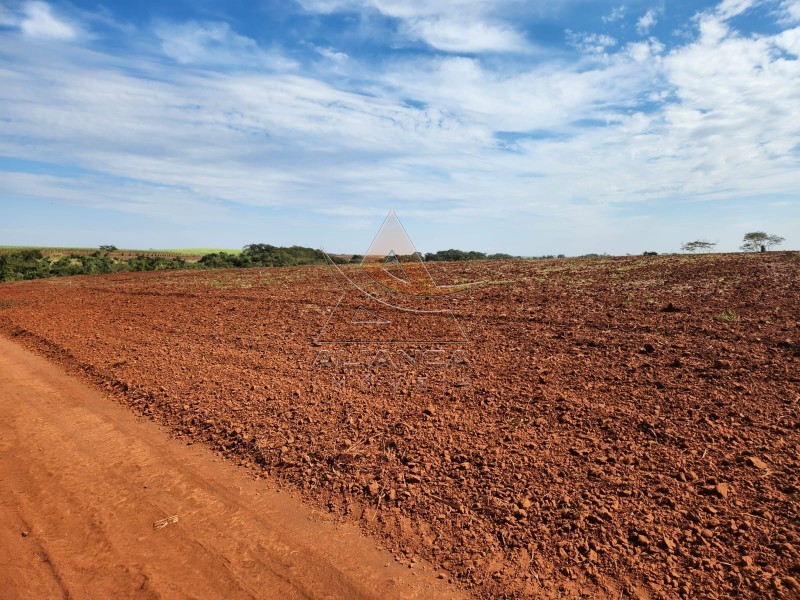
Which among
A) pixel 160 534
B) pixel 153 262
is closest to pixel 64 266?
pixel 153 262

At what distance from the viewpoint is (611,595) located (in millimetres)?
2955

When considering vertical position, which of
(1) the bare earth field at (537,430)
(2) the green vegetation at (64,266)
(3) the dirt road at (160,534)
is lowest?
(3) the dirt road at (160,534)

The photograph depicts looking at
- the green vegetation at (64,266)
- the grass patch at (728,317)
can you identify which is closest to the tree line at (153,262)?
the green vegetation at (64,266)

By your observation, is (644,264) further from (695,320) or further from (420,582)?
(420,582)

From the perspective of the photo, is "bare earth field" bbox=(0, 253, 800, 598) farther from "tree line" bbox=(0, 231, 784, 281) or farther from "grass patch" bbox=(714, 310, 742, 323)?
"tree line" bbox=(0, 231, 784, 281)

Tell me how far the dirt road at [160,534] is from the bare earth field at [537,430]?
0.26 m

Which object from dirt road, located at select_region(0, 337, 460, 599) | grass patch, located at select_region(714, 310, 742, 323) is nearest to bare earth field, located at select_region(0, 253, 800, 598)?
grass patch, located at select_region(714, 310, 742, 323)

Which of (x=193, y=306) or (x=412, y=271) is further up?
(x=412, y=271)

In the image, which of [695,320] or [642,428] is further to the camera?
[695,320]

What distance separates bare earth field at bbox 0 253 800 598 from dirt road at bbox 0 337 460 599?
0.26 meters

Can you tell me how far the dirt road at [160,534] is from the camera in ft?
10.4

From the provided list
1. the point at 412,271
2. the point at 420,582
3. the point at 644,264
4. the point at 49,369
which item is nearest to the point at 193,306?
the point at 49,369

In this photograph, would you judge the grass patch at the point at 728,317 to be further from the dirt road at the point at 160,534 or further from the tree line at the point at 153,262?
the tree line at the point at 153,262

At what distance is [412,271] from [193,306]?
8.08 meters
